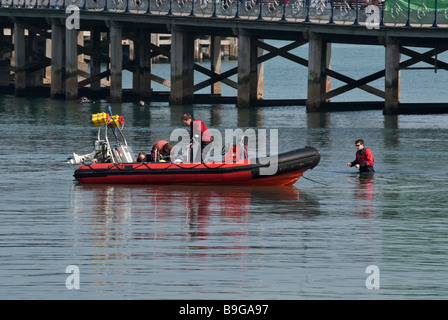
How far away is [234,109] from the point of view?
4981 cm

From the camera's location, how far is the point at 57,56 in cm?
5372

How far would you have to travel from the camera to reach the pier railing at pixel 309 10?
4081cm

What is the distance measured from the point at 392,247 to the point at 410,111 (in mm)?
27191

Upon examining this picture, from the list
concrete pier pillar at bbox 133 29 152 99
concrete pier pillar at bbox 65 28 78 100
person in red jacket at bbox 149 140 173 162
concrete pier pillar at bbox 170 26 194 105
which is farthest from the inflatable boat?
concrete pier pillar at bbox 133 29 152 99

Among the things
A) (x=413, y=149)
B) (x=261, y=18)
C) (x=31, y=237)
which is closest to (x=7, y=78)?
(x=261, y=18)

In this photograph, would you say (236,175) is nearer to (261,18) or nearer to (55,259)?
(55,259)

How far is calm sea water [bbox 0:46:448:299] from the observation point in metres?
14.9

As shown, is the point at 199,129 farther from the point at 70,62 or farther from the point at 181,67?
the point at 70,62

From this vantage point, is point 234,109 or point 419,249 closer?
point 419,249

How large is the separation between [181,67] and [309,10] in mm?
7718

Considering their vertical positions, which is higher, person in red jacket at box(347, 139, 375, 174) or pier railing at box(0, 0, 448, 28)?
pier railing at box(0, 0, 448, 28)

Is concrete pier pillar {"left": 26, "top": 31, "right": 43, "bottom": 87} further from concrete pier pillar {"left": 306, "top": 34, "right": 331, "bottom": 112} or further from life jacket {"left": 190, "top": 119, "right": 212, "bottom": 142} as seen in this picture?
life jacket {"left": 190, "top": 119, "right": 212, "bottom": 142}

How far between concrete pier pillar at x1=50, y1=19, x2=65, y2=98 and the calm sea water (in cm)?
2018

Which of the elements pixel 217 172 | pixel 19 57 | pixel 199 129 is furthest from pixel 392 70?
pixel 19 57
